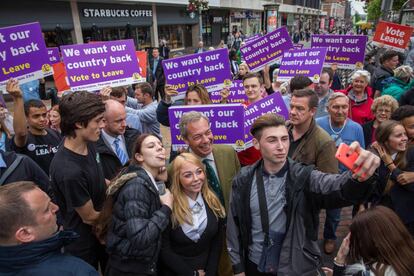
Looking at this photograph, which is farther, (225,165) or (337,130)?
(337,130)

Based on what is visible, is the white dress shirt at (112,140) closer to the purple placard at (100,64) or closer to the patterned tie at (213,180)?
the patterned tie at (213,180)

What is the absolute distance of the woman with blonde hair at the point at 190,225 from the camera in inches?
91.9

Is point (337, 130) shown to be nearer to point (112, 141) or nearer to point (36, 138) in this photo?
point (112, 141)

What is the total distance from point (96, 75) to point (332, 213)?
3458mm

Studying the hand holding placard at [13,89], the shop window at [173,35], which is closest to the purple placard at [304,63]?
the hand holding placard at [13,89]

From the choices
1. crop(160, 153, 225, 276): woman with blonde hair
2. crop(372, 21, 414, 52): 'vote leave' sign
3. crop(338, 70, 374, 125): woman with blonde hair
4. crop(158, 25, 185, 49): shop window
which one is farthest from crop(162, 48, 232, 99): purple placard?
crop(158, 25, 185, 49): shop window

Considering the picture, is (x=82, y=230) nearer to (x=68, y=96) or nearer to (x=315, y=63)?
(x=68, y=96)

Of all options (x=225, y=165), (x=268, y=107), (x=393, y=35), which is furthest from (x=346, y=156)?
(x=393, y=35)

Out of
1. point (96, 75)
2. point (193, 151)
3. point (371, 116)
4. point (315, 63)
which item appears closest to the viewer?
point (193, 151)

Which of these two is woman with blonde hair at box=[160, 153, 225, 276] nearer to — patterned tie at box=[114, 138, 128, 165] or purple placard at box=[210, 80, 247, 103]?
patterned tie at box=[114, 138, 128, 165]

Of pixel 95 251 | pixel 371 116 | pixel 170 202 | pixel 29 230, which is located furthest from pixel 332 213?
pixel 29 230

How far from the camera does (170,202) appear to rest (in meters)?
2.21

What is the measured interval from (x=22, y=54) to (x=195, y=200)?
2.94 m

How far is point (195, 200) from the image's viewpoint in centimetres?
245
